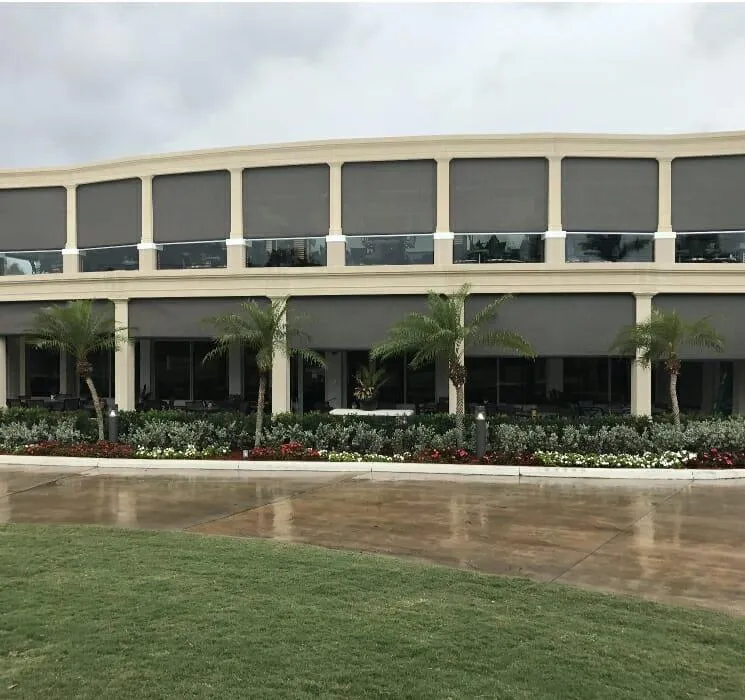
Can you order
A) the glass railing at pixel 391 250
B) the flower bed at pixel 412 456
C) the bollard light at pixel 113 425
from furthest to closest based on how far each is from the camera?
the glass railing at pixel 391 250, the bollard light at pixel 113 425, the flower bed at pixel 412 456

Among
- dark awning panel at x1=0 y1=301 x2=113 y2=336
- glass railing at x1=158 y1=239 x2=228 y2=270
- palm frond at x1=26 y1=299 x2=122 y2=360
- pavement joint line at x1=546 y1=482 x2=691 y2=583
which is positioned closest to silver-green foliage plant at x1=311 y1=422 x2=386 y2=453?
palm frond at x1=26 y1=299 x2=122 y2=360

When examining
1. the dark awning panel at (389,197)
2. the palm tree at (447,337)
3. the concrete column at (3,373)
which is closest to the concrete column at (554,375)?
the palm tree at (447,337)

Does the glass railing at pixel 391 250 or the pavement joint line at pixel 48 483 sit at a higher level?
the glass railing at pixel 391 250

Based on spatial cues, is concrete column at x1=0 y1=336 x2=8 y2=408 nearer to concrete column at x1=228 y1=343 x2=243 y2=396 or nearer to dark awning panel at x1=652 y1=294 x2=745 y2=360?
concrete column at x1=228 y1=343 x2=243 y2=396

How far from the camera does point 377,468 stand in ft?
46.9

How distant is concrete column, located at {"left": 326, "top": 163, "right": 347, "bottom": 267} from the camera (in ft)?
61.4

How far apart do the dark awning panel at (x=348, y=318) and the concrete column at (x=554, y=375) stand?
5830mm

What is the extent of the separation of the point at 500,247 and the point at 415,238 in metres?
2.29

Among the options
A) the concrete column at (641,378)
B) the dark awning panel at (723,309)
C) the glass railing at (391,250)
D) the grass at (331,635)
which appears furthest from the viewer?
the glass railing at (391,250)

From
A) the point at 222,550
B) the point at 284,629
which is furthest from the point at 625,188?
the point at 284,629

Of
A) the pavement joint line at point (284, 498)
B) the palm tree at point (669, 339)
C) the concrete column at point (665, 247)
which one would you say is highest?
the concrete column at point (665, 247)

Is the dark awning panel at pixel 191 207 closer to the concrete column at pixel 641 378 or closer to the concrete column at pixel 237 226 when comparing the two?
the concrete column at pixel 237 226

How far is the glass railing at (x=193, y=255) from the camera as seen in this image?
64.3 ft

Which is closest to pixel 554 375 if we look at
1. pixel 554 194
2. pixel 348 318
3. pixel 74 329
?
pixel 554 194
